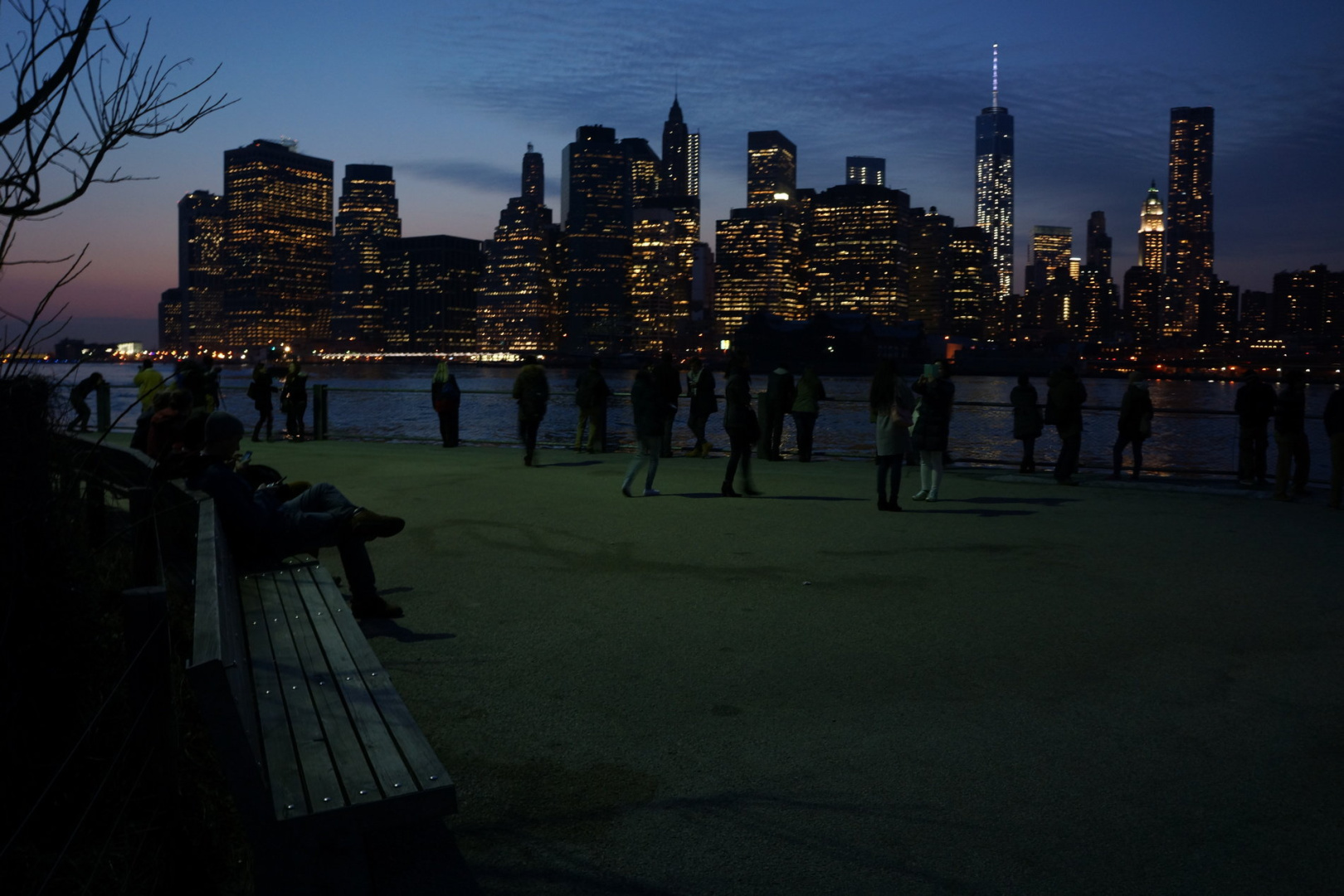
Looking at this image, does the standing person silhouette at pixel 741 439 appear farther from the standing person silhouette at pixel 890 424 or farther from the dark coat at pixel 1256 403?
the dark coat at pixel 1256 403

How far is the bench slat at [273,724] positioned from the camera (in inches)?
122

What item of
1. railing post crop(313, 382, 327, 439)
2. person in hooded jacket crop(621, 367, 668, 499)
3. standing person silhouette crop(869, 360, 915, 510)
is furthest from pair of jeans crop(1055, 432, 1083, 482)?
railing post crop(313, 382, 327, 439)

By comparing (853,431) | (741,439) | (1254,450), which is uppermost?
(741,439)

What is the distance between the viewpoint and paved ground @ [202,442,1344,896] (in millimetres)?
3588

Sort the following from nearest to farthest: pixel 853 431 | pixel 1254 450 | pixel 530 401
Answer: pixel 1254 450 < pixel 530 401 < pixel 853 431

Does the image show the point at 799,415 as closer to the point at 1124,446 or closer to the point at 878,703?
the point at 1124,446

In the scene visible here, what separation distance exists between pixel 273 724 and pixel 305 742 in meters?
0.19

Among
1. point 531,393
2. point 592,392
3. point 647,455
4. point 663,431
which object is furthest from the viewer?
point 592,392

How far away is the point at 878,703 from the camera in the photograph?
521cm

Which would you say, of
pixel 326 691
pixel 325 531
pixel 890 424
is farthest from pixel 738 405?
pixel 326 691

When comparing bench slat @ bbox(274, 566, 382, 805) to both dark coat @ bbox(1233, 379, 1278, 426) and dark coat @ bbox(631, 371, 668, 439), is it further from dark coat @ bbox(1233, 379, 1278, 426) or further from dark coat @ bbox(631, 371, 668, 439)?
dark coat @ bbox(1233, 379, 1278, 426)

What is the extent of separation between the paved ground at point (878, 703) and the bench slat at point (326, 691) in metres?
0.54

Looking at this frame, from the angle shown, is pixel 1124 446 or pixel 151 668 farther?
pixel 1124 446

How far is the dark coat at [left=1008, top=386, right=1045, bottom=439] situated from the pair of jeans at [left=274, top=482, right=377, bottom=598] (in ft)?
42.8
